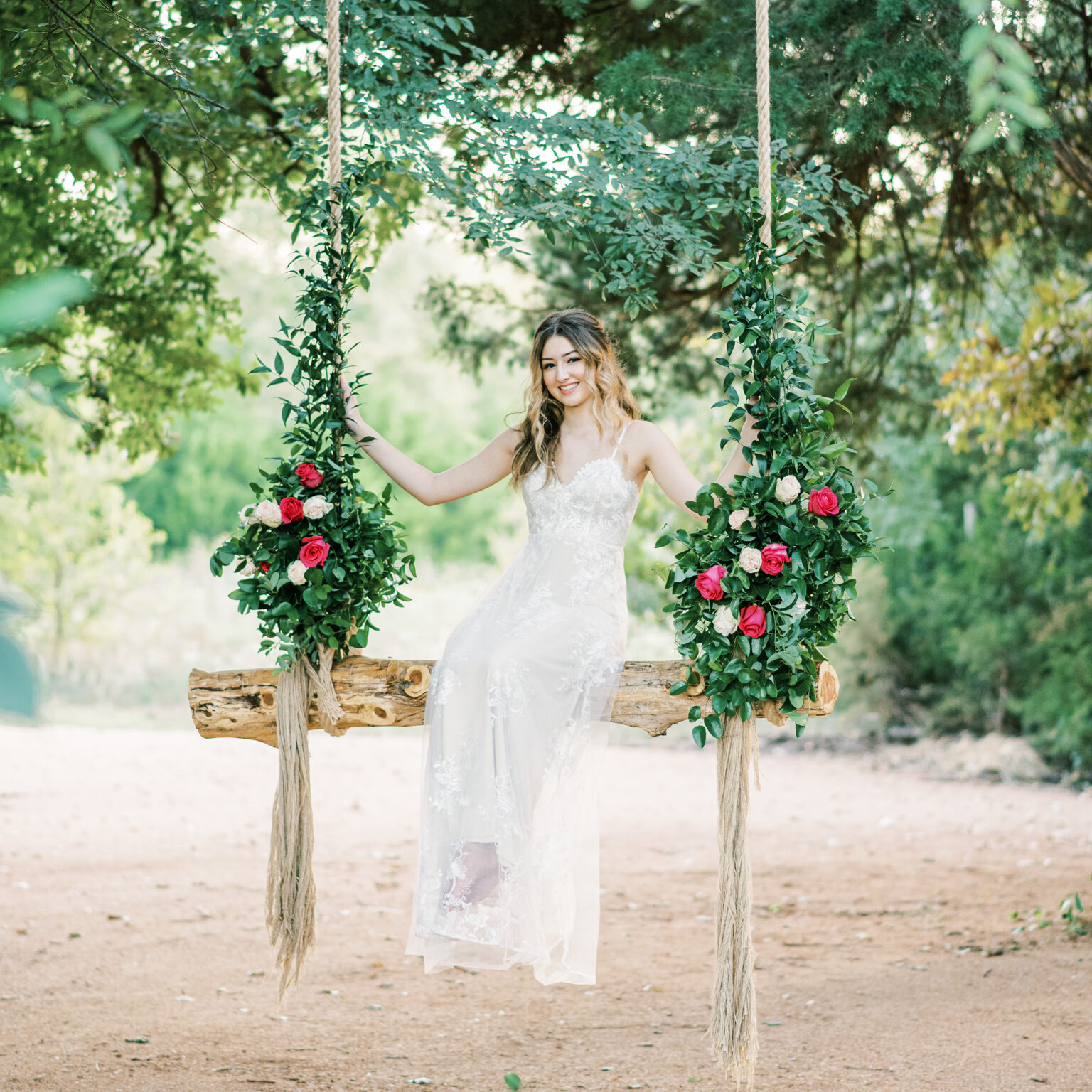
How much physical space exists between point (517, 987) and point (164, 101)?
363cm

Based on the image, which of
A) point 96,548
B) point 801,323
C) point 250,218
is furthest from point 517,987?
point 250,218

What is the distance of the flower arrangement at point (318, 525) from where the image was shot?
300 cm

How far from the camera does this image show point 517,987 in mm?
4523

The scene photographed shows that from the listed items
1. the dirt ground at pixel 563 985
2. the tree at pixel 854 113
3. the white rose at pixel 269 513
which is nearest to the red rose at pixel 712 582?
the white rose at pixel 269 513

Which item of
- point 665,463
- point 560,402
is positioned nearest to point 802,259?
point 560,402

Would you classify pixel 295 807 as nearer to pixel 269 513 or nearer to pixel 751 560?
pixel 269 513

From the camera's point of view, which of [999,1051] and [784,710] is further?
[999,1051]

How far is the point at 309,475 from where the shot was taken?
10.1ft

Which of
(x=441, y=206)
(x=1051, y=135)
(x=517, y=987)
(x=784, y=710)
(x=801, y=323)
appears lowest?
(x=517, y=987)

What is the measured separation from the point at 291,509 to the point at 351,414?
0.32 meters

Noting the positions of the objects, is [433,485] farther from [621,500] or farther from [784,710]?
[784,710]

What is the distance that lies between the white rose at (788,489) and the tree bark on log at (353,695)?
0.50 metres

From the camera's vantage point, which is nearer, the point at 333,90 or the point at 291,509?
the point at 333,90

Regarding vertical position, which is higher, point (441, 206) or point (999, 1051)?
point (441, 206)
